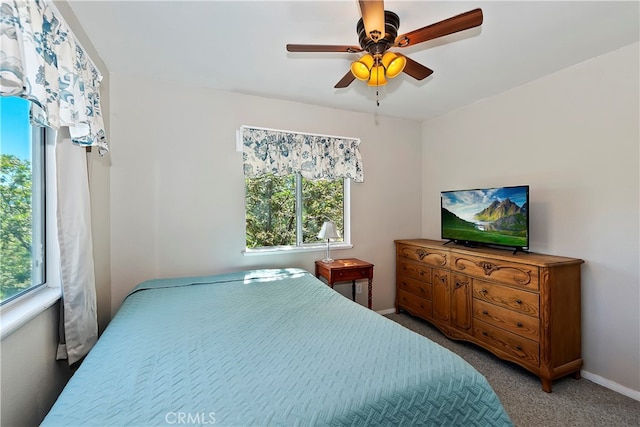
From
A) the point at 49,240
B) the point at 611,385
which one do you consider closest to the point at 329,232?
the point at 49,240

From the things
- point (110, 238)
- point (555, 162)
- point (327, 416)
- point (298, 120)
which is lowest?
point (327, 416)

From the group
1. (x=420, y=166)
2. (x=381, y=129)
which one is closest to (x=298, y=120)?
(x=381, y=129)

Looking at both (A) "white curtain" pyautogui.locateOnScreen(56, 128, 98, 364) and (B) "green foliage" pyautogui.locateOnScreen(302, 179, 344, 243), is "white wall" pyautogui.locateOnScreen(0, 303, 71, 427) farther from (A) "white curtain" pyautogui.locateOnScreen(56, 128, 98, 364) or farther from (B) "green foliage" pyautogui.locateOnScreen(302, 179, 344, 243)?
(B) "green foliage" pyautogui.locateOnScreen(302, 179, 344, 243)

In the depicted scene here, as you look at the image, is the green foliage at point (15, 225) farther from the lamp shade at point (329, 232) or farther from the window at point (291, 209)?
the lamp shade at point (329, 232)

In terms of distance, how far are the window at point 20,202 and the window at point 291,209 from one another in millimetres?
1615

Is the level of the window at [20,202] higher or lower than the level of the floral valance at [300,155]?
lower

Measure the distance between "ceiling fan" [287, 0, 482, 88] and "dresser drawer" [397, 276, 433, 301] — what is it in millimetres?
2200

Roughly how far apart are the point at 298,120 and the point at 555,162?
8.18 feet

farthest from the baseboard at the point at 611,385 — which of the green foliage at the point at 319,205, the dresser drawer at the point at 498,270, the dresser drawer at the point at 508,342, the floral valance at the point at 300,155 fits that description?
the floral valance at the point at 300,155

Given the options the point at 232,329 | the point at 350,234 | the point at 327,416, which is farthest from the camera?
the point at 350,234

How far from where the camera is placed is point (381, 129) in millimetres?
3559

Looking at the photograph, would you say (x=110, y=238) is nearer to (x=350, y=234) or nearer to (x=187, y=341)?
(x=187, y=341)

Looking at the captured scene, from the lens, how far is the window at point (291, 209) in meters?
3.04

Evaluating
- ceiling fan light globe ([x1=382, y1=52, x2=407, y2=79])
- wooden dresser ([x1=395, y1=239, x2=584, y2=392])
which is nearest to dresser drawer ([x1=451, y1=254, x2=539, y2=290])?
wooden dresser ([x1=395, y1=239, x2=584, y2=392])
